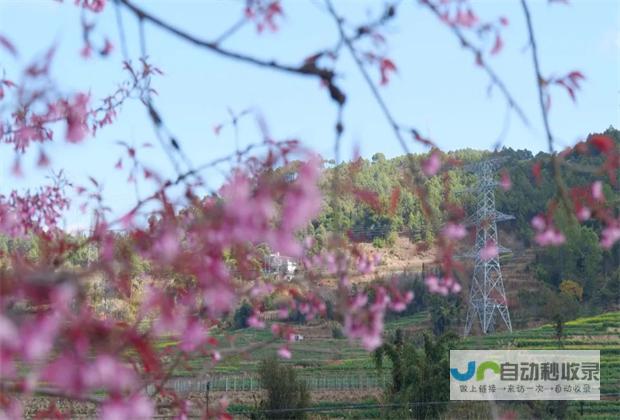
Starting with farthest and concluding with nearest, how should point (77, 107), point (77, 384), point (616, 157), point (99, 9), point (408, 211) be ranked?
point (408, 211) → point (77, 107) → point (99, 9) → point (616, 157) → point (77, 384)

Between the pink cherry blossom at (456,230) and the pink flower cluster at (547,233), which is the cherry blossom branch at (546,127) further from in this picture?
the pink cherry blossom at (456,230)

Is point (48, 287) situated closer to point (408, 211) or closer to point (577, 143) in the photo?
point (577, 143)

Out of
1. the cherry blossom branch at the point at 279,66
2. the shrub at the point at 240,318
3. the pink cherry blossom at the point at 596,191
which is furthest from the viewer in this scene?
the shrub at the point at 240,318

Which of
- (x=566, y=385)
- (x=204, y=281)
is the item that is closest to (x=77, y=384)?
(x=204, y=281)

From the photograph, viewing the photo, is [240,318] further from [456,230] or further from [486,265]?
[456,230]

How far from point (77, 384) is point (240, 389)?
48.1 feet

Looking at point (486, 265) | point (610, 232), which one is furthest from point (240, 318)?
point (610, 232)

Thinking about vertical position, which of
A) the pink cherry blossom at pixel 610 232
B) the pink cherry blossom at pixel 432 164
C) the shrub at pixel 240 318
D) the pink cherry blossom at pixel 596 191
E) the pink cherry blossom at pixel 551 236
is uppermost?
the shrub at pixel 240 318

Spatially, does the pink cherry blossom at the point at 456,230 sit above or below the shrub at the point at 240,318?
below

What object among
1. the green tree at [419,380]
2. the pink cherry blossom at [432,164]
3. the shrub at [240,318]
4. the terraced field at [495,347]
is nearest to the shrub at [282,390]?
the green tree at [419,380]

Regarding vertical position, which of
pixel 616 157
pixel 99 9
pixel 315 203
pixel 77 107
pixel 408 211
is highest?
pixel 408 211

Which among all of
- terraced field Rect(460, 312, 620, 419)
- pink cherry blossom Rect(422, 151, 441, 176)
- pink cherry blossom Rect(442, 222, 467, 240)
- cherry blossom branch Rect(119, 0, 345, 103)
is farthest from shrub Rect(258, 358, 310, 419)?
cherry blossom branch Rect(119, 0, 345, 103)

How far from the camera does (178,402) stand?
5.11 ft

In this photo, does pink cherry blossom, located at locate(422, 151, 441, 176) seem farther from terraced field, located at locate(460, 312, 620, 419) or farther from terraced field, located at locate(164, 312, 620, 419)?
terraced field, located at locate(460, 312, 620, 419)
